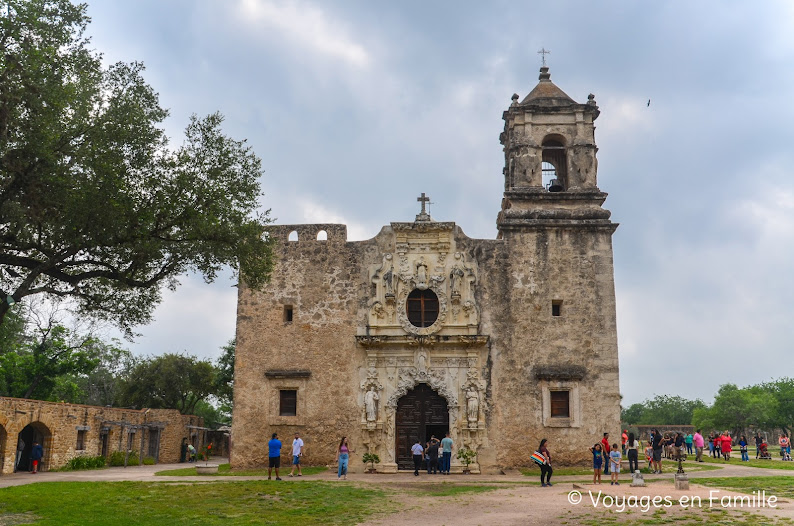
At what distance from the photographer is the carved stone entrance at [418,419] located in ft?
67.9

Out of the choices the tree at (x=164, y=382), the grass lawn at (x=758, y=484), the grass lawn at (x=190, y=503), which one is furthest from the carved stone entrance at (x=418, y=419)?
the tree at (x=164, y=382)

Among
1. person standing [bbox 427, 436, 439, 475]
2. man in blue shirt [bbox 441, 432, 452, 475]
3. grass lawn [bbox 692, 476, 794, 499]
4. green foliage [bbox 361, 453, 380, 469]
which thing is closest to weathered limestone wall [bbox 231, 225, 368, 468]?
green foliage [bbox 361, 453, 380, 469]

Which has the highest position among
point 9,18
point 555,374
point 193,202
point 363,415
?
point 9,18

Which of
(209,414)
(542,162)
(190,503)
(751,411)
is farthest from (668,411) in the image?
(190,503)

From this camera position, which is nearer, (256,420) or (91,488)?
(91,488)

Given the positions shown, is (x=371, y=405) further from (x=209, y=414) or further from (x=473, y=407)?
(x=209, y=414)

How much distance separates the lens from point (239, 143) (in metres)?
14.2

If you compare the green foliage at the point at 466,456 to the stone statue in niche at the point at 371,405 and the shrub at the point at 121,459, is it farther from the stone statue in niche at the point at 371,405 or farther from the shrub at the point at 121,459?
the shrub at the point at 121,459

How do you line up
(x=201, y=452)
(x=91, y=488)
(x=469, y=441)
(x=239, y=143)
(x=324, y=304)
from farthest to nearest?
(x=201, y=452), (x=324, y=304), (x=469, y=441), (x=91, y=488), (x=239, y=143)

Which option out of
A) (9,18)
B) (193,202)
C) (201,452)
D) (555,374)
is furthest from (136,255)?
(201,452)

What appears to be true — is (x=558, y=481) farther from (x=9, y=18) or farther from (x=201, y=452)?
(x=201, y=452)

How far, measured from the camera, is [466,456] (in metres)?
20.0

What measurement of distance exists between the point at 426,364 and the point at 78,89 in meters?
12.7

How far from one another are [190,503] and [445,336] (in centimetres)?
1002
